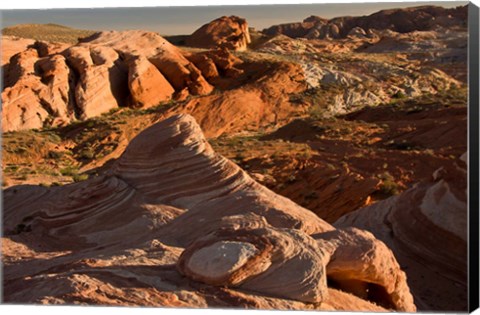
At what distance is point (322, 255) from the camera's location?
7195 millimetres

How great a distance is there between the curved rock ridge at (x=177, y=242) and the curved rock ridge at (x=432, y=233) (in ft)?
2.55

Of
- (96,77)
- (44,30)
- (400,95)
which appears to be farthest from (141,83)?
(44,30)

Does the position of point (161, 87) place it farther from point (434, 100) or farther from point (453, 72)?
point (453, 72)

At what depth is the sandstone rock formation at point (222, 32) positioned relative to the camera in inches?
474

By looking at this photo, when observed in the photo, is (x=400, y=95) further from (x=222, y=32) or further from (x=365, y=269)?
(x=365, y=269)

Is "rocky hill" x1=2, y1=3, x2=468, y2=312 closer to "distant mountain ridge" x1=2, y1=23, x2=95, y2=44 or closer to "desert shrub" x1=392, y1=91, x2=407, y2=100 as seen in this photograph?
"desert shrub" x1=392, y1=91, x2=407, y2=100

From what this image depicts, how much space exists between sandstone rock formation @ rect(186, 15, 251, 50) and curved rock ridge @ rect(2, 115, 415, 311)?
2.14m

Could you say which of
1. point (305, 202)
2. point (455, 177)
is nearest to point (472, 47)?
point (455, 177)

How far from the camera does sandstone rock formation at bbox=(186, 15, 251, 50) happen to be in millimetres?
12027

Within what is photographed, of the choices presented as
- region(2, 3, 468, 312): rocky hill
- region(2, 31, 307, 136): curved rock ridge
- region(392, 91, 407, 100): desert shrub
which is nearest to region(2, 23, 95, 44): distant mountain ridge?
region(2, 3, 468, 312): rocky hill

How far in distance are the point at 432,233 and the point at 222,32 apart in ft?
40.2

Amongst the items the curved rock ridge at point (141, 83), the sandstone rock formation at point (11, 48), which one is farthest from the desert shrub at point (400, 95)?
the sandstone rock formation at point (11, 48)

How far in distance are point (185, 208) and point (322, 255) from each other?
322 centimetres

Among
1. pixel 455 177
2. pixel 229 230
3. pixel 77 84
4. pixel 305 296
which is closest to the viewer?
pixel 305 296
